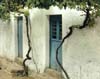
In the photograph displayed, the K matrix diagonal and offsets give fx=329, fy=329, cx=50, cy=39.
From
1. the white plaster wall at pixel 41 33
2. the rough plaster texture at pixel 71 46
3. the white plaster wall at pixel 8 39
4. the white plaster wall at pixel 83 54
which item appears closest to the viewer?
the white plaster wall at pixel 83 54

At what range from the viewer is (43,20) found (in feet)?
40.5

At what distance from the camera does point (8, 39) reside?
18.0m

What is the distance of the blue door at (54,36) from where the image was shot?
1158cm

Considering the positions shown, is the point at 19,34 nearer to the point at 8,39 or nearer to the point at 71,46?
A: the point at 8,39

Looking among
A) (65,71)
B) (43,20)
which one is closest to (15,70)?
(43,20)

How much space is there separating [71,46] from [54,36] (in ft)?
5.86

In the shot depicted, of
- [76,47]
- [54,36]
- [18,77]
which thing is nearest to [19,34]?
[18,77]

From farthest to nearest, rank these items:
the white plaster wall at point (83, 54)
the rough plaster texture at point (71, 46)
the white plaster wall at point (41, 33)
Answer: the white plaster wall at point (41, 33), the rough plaster texture at point (71, 46), the white plaster wall at point (83, 54)

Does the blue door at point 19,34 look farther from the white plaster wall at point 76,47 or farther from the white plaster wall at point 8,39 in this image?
the white plaster wall at point 76,47

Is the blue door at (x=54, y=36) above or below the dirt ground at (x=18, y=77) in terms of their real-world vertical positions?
above

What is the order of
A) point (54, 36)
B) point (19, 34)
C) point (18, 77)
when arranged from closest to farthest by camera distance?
1. point (54, 36)
2. point (18, 77)
3. point (19, 34)

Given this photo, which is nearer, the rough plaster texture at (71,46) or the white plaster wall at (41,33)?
the rough plaster texture at (71,46)

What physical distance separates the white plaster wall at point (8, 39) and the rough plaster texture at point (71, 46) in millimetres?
2488

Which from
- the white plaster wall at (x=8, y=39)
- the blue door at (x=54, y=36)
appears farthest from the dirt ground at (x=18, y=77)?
the white plaster wall at (x=8, y=39)
